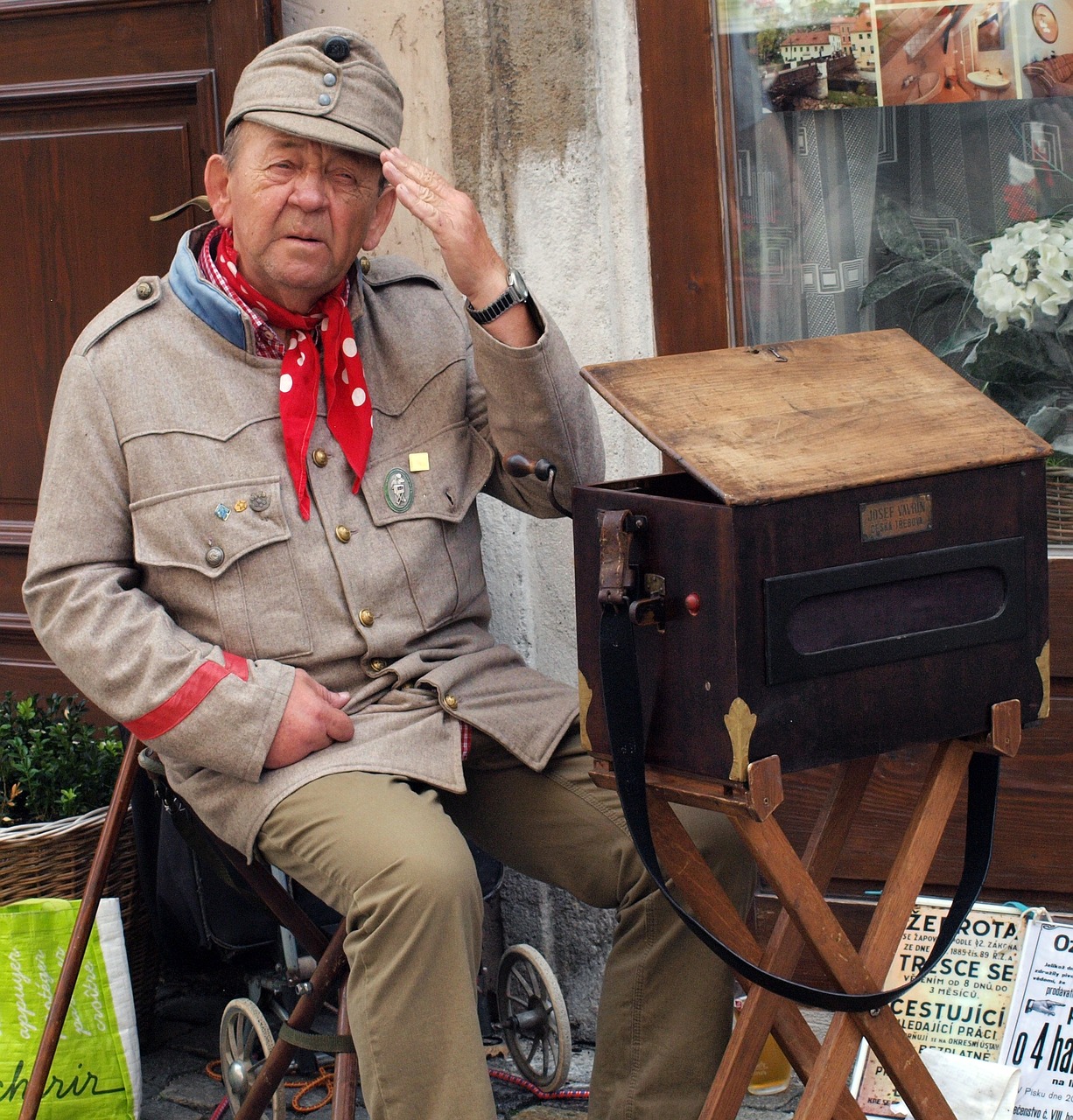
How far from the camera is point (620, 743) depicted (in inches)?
76.8

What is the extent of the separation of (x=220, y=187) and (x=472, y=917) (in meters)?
1.24

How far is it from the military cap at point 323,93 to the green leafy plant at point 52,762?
1.27 meters

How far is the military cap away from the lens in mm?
2408

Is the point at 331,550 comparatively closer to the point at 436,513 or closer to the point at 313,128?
the point at 436,513

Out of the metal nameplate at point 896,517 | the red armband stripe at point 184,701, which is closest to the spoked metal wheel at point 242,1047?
the red armband stripe at point 184,701

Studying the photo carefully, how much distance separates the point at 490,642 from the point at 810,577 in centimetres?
88

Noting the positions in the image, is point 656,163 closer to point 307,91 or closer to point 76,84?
point 307,91

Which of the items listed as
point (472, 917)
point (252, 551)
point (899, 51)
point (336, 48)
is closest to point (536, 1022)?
point (472, 917)

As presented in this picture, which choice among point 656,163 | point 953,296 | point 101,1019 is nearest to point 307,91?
point 656,163

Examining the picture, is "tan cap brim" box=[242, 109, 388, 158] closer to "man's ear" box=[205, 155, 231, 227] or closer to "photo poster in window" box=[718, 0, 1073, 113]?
"man's ear" box=[205, 155, 231, 227]

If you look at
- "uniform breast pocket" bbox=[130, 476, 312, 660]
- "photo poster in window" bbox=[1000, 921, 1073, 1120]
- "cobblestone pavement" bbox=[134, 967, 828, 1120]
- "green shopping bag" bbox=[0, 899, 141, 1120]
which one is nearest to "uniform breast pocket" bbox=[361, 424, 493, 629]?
"uniform breast pocket" bbox=[130, 476, 312, 660]

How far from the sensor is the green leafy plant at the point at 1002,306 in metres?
2.84

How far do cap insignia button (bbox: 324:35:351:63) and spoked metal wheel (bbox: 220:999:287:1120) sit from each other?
161cm

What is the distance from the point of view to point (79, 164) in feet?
10.9
